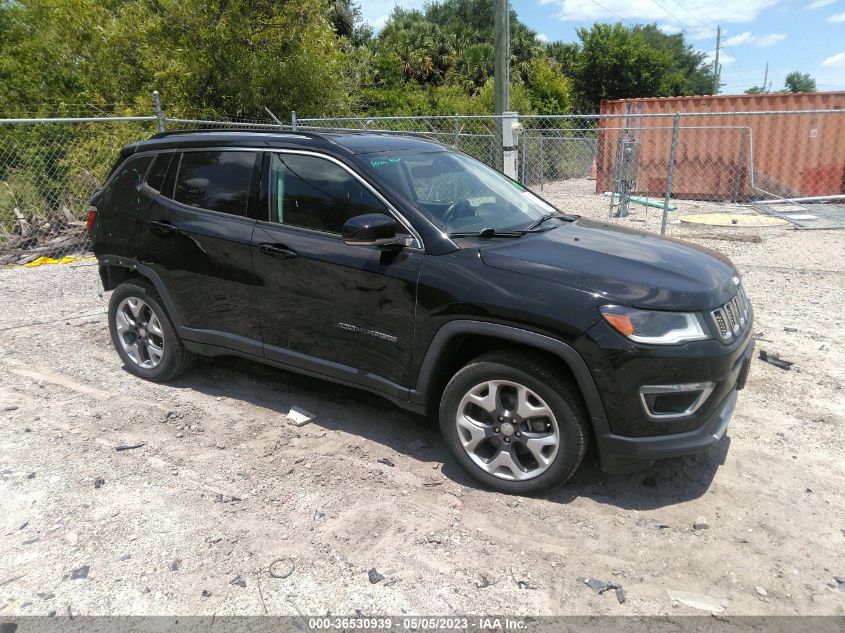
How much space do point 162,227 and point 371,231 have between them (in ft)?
6.17

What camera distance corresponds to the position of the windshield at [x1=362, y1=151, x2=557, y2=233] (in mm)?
3652

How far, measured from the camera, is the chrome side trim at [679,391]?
9.66ft

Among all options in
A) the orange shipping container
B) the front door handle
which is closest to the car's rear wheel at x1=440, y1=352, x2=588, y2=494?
the front door handle

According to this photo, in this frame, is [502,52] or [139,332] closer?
[139,332]

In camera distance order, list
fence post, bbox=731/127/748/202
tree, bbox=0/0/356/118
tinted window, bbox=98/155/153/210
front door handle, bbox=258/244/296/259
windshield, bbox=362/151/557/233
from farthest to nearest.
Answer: fence post, bbox=731/127/748/202 → tree, bbox=0/0/356/118 → tinted window, bbox=98/155/153/210 → front door handle, bbox=258/244/296/259 → windshield, bbox=362/151/557/233

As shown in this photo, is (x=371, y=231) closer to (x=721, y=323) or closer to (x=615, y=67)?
(x=721, y=323)

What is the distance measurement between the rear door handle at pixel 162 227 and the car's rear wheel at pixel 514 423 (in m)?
2.30

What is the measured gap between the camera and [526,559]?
9.37 feet

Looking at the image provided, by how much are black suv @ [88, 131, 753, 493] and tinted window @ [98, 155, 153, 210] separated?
14mm

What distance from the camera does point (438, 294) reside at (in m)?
3.30

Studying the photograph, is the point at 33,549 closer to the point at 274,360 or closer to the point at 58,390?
the point at 274,360

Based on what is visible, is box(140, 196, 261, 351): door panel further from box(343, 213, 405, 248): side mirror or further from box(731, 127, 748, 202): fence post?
box(731, 127, 748, 202): fence post

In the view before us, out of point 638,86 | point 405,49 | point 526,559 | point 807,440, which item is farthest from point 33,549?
point 638,86

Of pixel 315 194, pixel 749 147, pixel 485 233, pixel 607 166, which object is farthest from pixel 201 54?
pixel 485 233
